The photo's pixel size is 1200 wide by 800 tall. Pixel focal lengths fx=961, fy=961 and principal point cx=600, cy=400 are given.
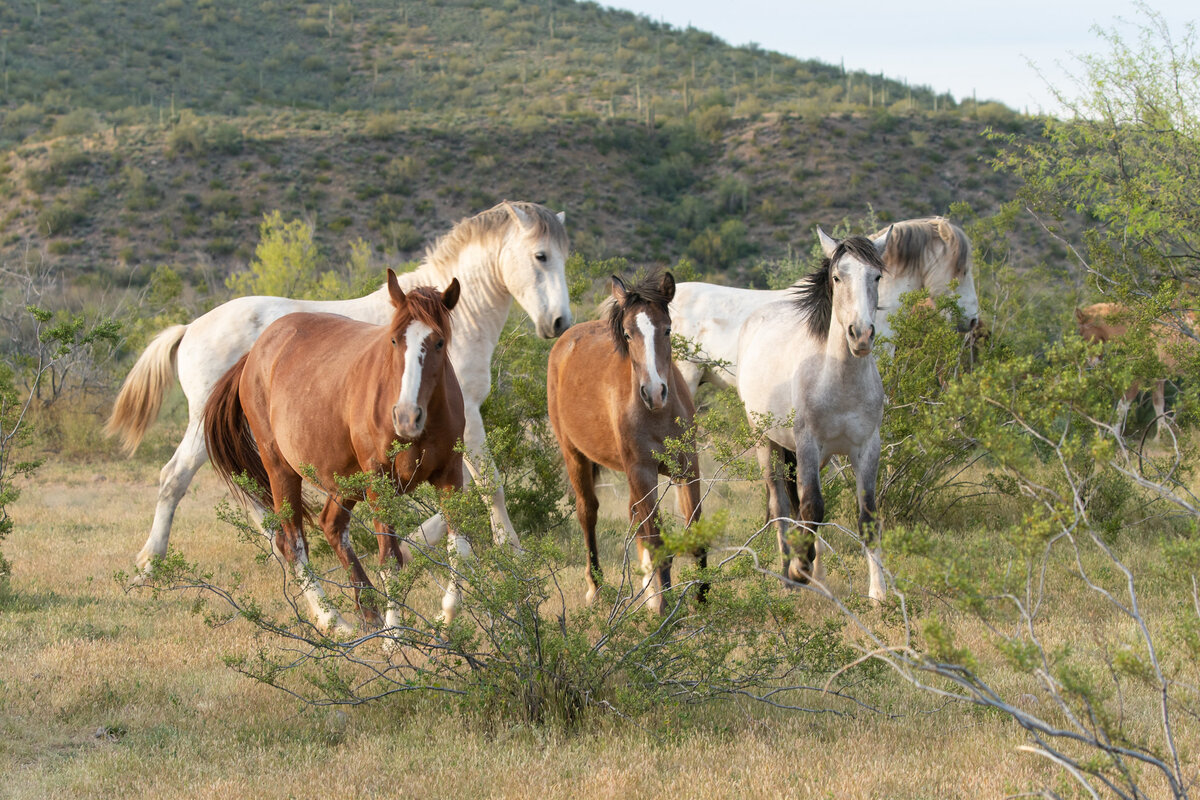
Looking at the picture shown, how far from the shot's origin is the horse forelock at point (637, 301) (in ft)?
18.7

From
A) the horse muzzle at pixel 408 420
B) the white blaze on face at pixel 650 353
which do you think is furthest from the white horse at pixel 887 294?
the horse muzzle at pixel 408 420

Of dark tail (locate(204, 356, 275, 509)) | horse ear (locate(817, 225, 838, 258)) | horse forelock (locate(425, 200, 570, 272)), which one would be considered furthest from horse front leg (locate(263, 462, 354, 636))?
horse ear (locate(817, 225, 838, 258))

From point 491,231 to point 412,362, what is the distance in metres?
2.79

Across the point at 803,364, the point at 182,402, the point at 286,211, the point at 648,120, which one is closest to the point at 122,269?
the point at 286,211

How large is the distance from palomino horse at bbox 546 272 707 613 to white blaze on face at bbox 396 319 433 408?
1243mm

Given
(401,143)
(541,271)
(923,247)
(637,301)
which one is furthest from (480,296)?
(401,143)

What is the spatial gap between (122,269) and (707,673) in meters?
32.0

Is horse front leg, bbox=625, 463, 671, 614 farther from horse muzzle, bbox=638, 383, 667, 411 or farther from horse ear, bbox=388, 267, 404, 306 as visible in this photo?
horse ear, bbox=388, 267, 404, 306

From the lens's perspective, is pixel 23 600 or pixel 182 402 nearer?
pixel 23 600

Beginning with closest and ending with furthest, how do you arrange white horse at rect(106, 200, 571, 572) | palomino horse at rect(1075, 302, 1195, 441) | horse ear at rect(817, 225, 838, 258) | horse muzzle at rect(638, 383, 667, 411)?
1. horse muzzle at rect(638, 383, 667, 411)
2. horse ear at rect(817, 225, 838, 258)
3. palomino horse at rect(1075, 302, 1195, 441)
4. white horse at rect(106, 200, 571, 572)

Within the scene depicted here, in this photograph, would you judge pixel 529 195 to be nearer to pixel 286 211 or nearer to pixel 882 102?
pixel 286 211

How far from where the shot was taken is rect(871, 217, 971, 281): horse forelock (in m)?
7.61

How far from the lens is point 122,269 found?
103ft

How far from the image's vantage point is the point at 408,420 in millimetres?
4734
